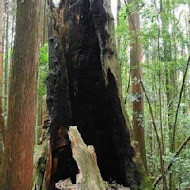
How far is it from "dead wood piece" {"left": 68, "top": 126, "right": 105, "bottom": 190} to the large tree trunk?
2970mm

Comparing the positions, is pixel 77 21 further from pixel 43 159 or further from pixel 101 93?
pixel 43 159

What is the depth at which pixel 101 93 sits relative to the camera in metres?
3.49

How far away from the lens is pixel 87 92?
3.58 metres

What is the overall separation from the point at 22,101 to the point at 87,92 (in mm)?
2071

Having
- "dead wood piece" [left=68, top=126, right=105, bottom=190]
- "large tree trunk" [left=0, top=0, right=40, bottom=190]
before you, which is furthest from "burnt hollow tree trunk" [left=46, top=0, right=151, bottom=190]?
"large tree trunk" [left=0, top=0, right=40, bottom=190]

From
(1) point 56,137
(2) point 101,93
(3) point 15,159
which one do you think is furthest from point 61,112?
(3) point 15,159

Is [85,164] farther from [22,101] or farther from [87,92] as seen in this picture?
[22,101]

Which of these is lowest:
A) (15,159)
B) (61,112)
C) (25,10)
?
(15,159)

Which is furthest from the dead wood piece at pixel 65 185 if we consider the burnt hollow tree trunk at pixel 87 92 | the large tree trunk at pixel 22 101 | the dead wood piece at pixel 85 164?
the large tree trunk at pixel 22 101

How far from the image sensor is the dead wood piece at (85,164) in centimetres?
223

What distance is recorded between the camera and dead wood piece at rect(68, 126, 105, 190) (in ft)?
7.31

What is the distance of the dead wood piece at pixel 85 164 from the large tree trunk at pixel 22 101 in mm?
2970

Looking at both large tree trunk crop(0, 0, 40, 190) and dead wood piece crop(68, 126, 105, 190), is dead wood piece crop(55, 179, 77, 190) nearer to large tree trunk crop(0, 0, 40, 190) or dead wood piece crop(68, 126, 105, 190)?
dead wood piece crop(68, 126, 105, 190)

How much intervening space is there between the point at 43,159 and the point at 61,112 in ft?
2.09
